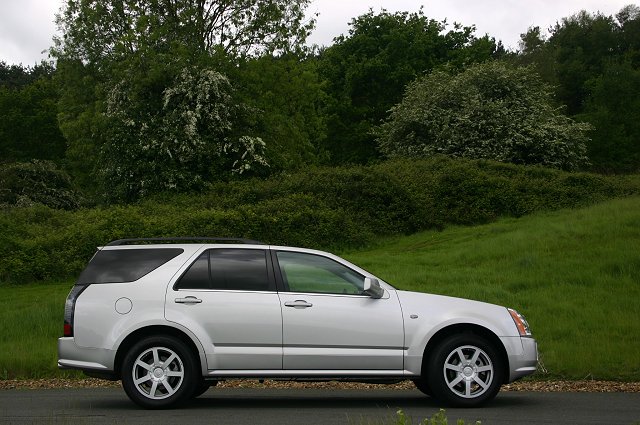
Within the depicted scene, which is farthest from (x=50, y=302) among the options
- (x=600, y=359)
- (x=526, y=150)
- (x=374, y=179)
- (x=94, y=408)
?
(x=526, y=150)

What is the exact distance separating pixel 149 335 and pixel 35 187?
3040cm

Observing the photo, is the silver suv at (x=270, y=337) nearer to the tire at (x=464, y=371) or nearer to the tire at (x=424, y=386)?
the tire at (x=464, y=371)

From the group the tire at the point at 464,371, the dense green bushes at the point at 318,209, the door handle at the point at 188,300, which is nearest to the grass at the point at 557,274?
the dense green bushes at the point at 318,209

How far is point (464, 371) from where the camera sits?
31.6 feet

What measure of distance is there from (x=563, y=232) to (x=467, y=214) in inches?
320

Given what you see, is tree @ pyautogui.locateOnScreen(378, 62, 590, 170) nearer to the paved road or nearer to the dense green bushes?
the dense green bushes

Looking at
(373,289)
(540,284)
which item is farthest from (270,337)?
(540,284)

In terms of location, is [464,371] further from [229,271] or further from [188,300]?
[188,300]

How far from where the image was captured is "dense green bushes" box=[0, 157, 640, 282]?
83.0 ft

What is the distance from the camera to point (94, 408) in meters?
9.73

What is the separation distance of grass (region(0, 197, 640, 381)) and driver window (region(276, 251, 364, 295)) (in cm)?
398

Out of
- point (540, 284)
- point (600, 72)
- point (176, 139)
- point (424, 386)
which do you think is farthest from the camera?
point (600, 72)

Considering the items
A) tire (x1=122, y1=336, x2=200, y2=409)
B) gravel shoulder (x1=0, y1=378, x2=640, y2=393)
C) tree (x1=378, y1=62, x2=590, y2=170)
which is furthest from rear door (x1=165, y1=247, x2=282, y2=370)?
tree (x1=378, y1=62, x2=590, y2=170)

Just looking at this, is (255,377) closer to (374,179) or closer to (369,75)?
(374,179)
